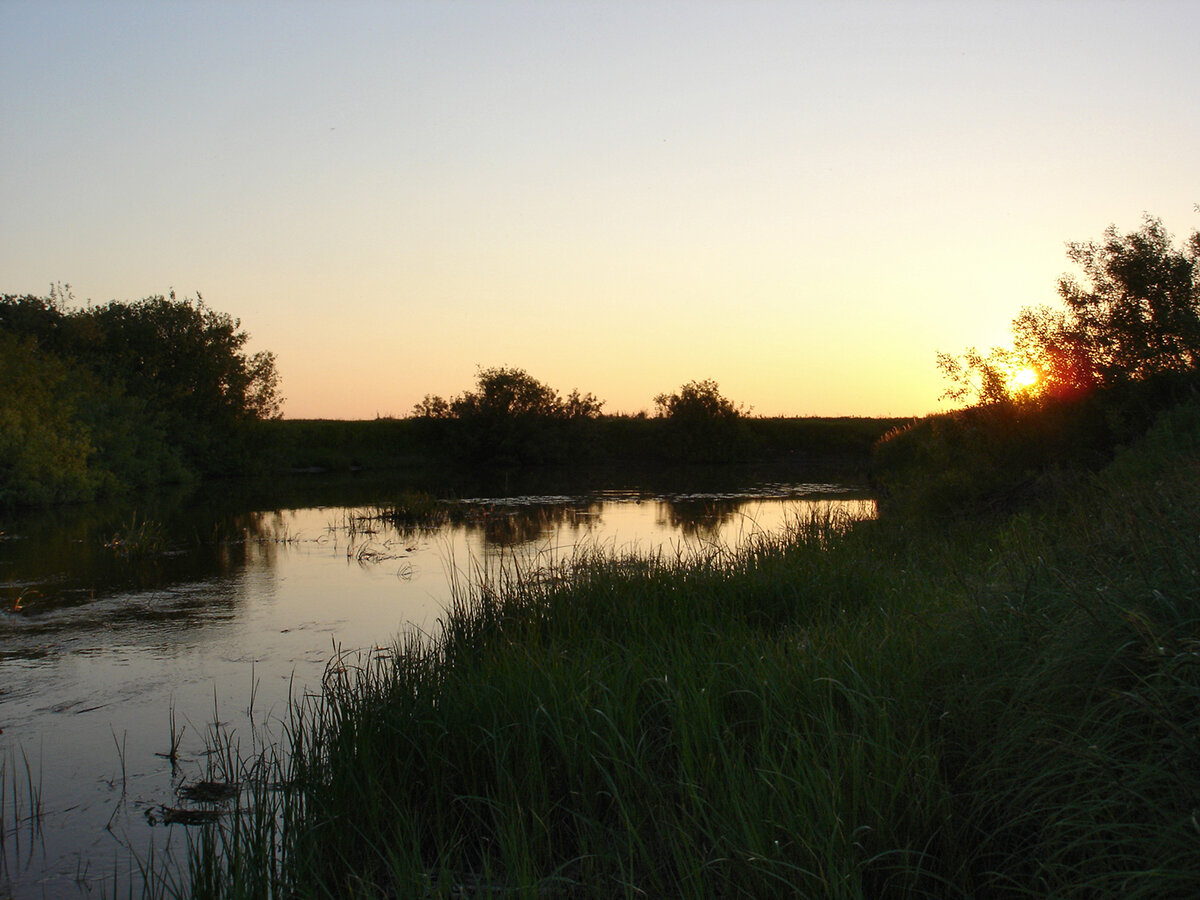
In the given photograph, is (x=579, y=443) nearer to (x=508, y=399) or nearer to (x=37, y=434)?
(x=508, y=399)

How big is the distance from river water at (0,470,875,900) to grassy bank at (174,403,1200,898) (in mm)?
907

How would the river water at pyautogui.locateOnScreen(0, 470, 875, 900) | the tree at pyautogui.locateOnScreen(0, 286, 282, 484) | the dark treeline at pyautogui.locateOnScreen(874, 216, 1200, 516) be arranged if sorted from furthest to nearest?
the tree at pyautogui.locateOnScreen(0, 286, 282, 484) < the dark treeline at pyautogui.locateOnScreen(874, 216, 1200, 516) < the river water at pyautogui.locateOnScreen(0, 470, 875, 900)

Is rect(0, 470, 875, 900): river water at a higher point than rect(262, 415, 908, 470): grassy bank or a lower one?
lower

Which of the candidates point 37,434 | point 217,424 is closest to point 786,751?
point 37,434

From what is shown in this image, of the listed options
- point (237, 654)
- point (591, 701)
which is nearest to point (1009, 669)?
point (591, 701)

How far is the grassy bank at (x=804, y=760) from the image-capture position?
2822 mm

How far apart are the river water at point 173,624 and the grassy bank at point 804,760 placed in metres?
0.91

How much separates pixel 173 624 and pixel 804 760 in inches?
344

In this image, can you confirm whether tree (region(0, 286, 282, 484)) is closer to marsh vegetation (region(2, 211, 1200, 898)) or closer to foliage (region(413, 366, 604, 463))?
foliage (region(413, 366, 604, 463))

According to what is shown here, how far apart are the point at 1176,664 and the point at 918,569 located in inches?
203

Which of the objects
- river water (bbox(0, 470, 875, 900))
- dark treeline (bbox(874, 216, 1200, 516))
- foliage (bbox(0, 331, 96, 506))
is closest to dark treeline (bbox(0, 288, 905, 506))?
foliage (bbox(0, 331, 96, 506))

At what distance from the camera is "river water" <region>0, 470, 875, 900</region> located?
16.0ft

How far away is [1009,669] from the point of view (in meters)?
3.62

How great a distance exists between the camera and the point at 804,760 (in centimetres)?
341
